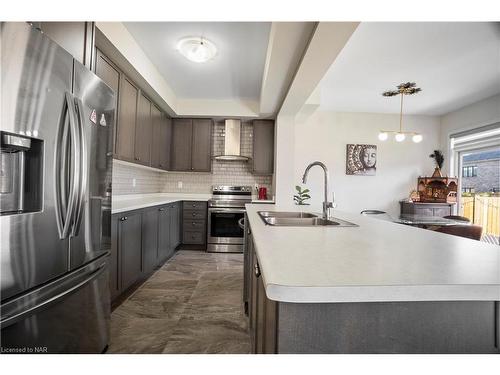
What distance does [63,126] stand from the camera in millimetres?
1282

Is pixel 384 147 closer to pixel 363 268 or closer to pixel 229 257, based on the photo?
pixel 229 257

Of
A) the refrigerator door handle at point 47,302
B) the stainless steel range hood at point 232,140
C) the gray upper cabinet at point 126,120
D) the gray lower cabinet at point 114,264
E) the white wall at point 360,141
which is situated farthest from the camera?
the white wall at point 360,141

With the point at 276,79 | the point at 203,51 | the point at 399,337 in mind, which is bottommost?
the point at 399,337

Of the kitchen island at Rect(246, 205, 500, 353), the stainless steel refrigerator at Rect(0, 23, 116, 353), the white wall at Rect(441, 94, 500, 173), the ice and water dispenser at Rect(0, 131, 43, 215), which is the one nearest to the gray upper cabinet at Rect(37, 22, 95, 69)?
the stainless steel refrigerator at Rect(0, 23, 116, 353)

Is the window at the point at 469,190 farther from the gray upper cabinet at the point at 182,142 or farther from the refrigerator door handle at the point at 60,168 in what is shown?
the refrigerator door handle at the point at 60,168

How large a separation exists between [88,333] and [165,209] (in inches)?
91.3

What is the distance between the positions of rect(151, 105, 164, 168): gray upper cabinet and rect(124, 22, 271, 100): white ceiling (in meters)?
0.48

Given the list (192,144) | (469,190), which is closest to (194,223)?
(192,144)

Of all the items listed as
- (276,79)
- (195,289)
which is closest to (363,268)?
(195,289)

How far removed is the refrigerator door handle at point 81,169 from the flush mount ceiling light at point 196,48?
1722 mm

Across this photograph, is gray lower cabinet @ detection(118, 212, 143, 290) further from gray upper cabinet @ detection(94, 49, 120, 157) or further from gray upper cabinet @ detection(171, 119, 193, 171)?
gray upper cabinet @ detection(171, 119, 193, 171)

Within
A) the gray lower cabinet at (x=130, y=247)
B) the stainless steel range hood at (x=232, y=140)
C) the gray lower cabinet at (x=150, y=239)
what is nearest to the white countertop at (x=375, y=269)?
the gray lower cabinet at (x=130, y=247)

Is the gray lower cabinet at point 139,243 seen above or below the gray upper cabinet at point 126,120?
below

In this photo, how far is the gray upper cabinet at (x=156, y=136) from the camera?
4.02m
